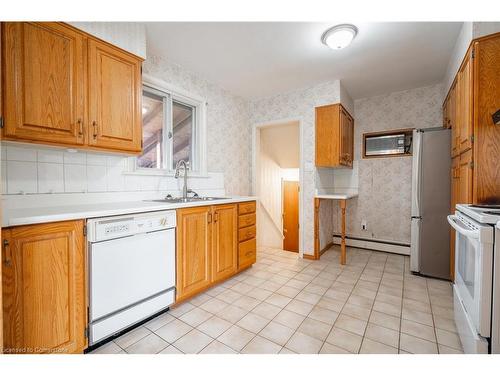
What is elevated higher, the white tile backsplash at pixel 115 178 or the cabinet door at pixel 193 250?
the white tile backsplash at pixel 115 178

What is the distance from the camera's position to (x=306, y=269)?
2848mm

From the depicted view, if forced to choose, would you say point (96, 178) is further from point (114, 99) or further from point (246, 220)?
point (246, 220)

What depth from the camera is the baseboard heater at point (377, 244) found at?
11.1 ft

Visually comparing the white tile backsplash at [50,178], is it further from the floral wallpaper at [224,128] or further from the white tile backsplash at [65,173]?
the floral wallpaper at [224,128]

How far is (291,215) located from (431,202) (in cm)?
210

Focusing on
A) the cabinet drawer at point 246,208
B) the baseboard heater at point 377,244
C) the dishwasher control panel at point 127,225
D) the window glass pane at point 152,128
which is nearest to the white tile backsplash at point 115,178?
the window glass pane at point 152,128

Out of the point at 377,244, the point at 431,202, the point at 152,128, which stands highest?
the point at 152,128

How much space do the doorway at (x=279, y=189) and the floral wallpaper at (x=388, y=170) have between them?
982mm

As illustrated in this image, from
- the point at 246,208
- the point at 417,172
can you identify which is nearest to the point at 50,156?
the point at 246,208

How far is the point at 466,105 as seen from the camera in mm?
1847

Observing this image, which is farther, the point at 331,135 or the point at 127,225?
the point at 331,135

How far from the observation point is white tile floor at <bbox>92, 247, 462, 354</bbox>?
4.83 ft
